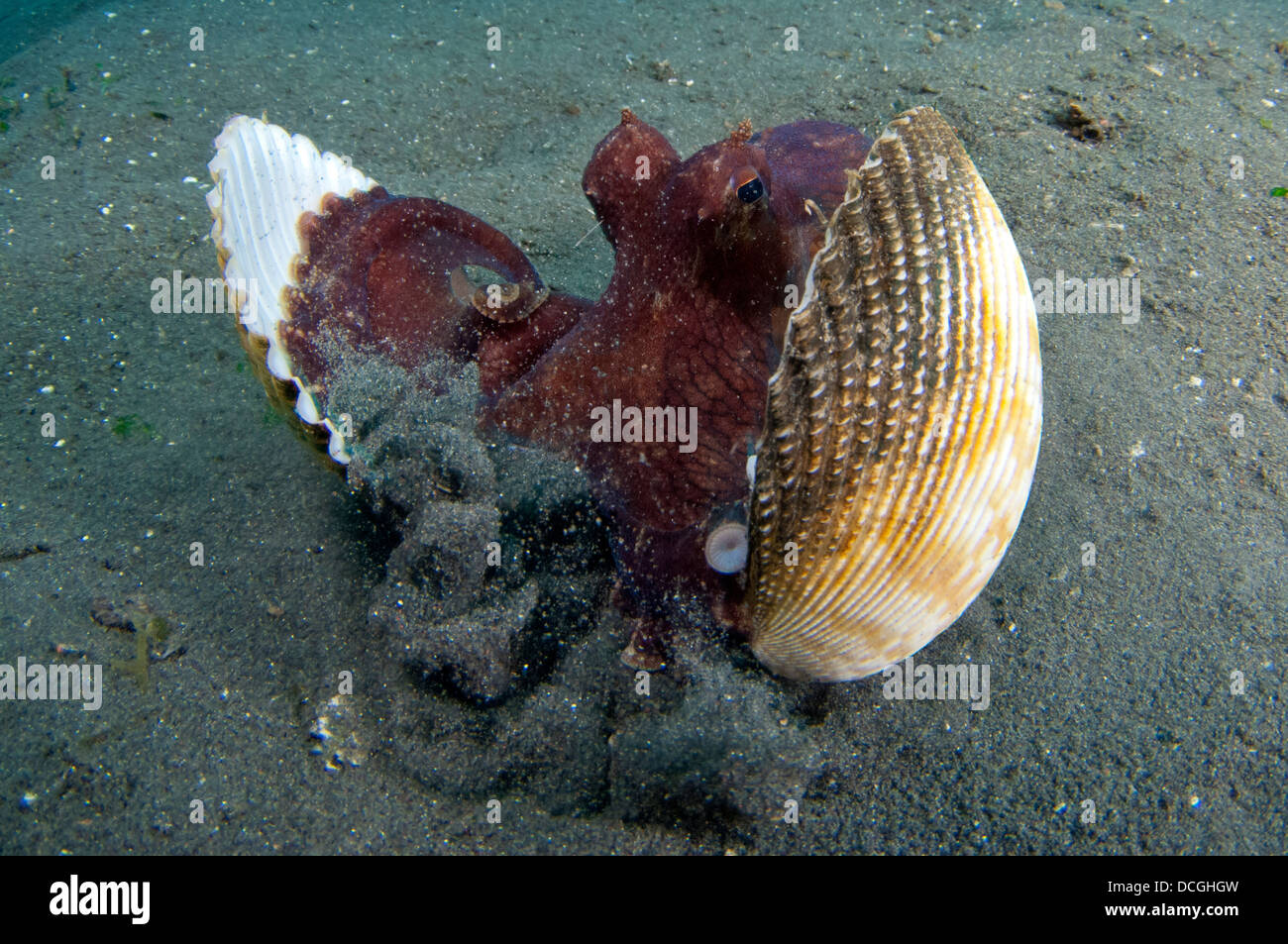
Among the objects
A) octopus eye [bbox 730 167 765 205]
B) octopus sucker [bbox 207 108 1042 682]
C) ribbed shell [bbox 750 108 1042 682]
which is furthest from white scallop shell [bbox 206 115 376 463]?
ribbed shell [bbox 750 108 1042 682]

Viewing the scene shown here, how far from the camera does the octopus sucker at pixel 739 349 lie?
1.91m

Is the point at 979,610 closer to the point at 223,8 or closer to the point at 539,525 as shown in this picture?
the point at 539,525

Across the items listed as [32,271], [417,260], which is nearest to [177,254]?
[32,271]

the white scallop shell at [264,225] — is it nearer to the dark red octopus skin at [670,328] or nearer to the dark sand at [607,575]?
the dark red octopus skin at [670,328]

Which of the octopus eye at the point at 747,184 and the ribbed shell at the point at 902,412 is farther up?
the octopus eye at the point at 747,184

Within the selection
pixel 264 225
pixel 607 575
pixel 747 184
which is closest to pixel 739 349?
pixel 747 184

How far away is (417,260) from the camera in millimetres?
2830

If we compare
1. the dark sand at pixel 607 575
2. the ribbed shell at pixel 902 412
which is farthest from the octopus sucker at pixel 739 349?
the dark sand at pixel 607 575

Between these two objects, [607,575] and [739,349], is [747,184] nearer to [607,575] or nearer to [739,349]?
[739,349]

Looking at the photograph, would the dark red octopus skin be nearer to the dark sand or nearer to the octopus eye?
the octopus eye

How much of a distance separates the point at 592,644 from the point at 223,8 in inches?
307

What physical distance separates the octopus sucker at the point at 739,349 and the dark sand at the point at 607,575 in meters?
0.48

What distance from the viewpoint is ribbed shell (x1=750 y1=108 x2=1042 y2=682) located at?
1.88 metres

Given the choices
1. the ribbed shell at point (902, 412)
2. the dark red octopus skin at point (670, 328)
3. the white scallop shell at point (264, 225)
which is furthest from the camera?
the white scallop shell at point (264, 225)
